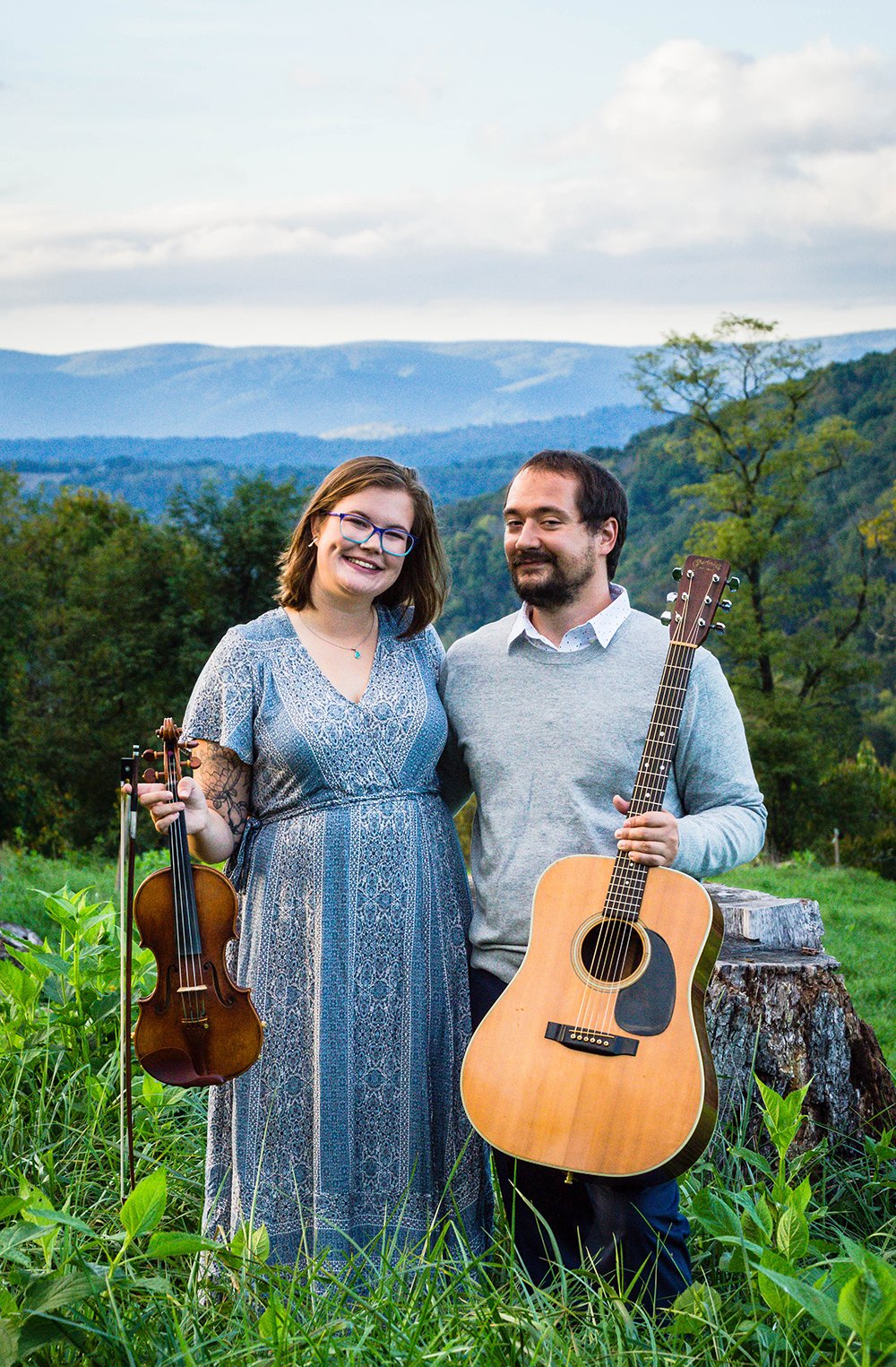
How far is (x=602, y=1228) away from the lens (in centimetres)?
295

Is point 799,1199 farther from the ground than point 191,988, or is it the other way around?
point 191,988

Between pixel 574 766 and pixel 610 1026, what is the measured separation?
0.68 meters

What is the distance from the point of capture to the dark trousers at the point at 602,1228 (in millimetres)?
2881

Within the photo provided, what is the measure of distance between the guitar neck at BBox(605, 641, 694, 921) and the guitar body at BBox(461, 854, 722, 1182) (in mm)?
31

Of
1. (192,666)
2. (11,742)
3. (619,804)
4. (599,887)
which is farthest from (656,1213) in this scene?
(11,742)

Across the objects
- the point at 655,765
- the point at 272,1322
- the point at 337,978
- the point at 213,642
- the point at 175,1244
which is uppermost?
the point at 655,765

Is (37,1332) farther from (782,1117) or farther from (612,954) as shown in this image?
(782,1117)

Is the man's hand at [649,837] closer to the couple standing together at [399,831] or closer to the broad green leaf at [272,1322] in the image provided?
the couple standing together at [399,831]

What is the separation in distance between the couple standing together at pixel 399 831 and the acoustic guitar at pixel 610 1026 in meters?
0.21

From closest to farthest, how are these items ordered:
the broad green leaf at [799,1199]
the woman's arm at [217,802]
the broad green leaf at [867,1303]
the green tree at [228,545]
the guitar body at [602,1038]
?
the broad green leaf at [867,1303]
the broad green leaf at [799,1199]
the guitar body at [602,1038]
the woman's arm at [217,802]
the green tree at [228,545]

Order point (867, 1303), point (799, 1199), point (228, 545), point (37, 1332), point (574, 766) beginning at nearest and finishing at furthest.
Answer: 1. point (867, 1303)
2. point (37, 1332)
3. point (799, 1199)
4. point (574, 766)
5. point (228, 545)

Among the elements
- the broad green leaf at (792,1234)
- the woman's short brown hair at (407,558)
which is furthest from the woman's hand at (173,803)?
the broad green leaf at (792,1234)

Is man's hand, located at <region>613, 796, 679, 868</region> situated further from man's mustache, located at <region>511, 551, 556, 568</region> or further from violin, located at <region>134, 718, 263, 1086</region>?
violin, located at <region>134, 718, 263, 1086</region>

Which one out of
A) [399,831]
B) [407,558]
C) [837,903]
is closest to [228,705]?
[399,831]
